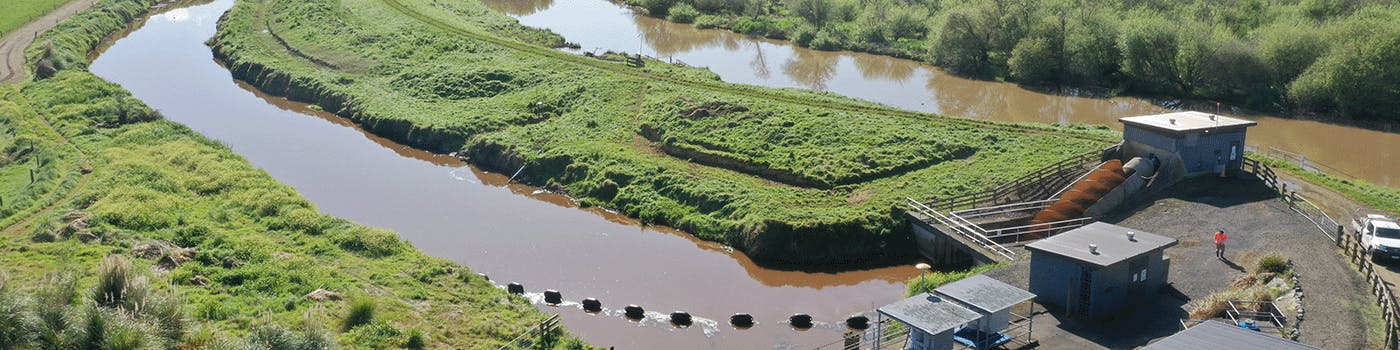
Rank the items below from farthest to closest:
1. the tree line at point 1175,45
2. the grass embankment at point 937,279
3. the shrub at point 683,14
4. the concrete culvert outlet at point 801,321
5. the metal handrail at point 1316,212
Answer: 1. the shrub at point 683,14
2. the tree line at point 1175,45
3. the metal handrail at point 1316,212
4. the concrete culvert outlet at point 801,321
5. the grass embankment at point 937,279

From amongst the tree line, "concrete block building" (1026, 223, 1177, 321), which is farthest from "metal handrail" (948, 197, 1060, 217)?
the tree line

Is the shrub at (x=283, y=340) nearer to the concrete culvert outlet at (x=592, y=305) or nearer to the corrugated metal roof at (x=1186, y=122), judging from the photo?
the concrete culvert outlet at (x=592, y=305)

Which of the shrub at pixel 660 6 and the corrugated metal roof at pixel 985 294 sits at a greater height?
the shrub at pixel 660 6

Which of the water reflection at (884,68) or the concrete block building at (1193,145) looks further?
the water reflection at (884,68)

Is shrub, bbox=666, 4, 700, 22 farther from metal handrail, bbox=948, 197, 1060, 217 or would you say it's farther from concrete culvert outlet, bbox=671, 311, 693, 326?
concrete culvert outlet, bbox=671, 311, 693, 326

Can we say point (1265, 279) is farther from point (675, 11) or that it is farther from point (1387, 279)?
point (675, 11)

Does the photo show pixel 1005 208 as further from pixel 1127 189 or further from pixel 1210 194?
pixel 1210 194

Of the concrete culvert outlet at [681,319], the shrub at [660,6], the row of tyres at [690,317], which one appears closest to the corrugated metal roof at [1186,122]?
the row of tyres at [690,317]
